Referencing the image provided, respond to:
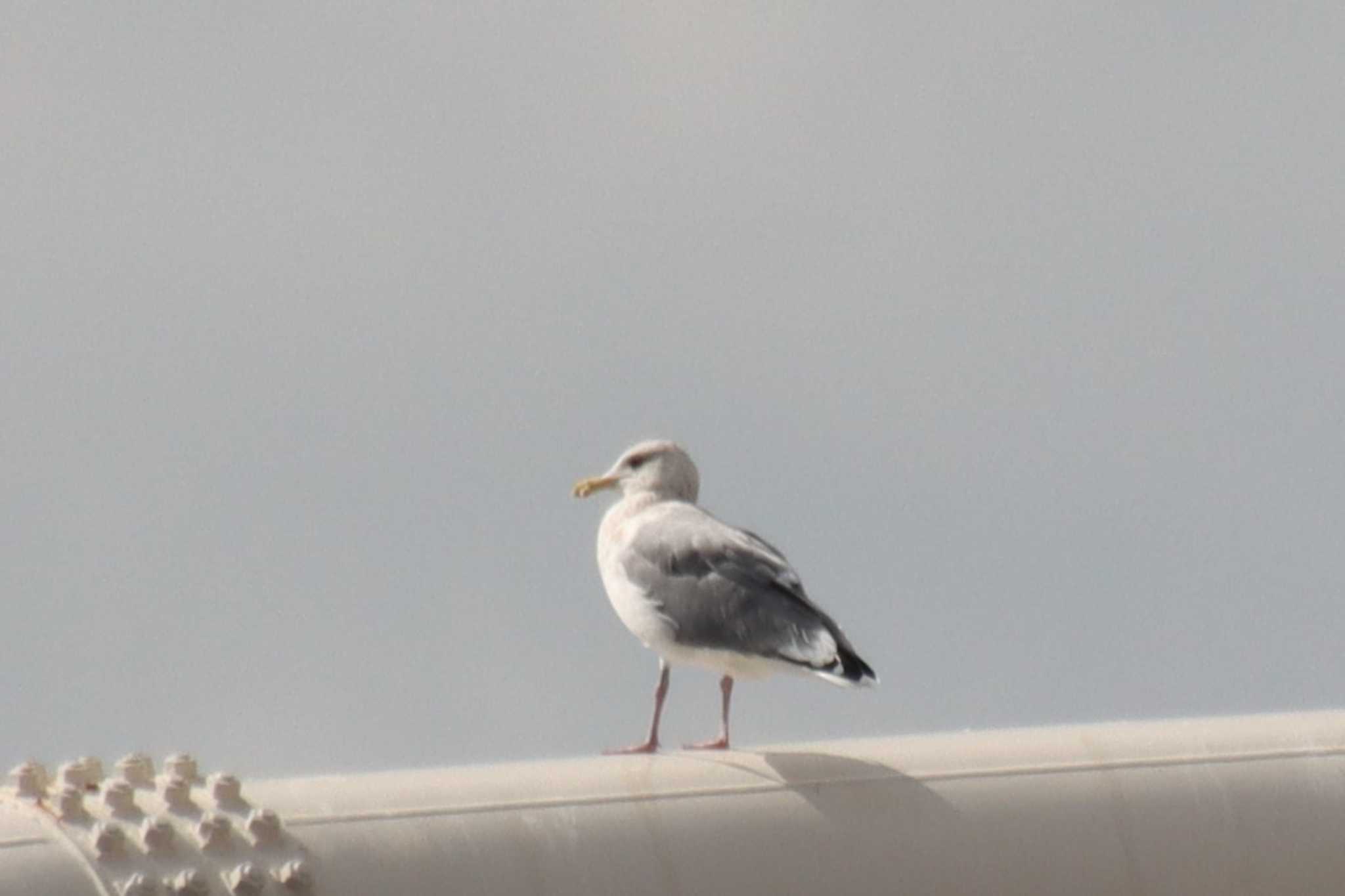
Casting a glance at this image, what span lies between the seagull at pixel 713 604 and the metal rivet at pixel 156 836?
221 centimetres

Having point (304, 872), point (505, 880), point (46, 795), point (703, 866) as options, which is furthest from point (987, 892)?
point (46, 795)

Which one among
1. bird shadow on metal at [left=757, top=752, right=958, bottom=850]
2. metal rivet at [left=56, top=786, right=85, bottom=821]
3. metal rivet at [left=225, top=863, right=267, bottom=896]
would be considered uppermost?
metal rivet at [left=56, top=786, right=85, bottom=821]

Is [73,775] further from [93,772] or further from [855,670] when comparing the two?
[855,670]

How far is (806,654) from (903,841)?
1.43 m

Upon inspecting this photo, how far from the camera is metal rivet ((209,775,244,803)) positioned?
736cm

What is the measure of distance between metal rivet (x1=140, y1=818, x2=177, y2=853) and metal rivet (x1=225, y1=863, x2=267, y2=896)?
17 cm

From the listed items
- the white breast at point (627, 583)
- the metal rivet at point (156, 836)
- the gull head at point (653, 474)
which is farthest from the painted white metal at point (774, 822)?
the gull head at point (653, 474)

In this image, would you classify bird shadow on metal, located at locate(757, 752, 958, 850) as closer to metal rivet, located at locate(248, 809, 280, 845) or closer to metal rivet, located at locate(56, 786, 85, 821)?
metal rivet, located at locate(248, 809, 280, 845)

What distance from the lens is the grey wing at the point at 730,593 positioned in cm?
942

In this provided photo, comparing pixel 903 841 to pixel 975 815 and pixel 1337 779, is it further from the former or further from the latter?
pixel 1337 779

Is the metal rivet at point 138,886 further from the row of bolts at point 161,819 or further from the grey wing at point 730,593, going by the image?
the grey wing at point 730,593

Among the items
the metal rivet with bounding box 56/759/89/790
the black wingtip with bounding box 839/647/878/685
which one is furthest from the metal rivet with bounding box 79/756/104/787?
the black wingtip with bounding box 839/647/878/685

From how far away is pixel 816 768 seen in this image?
26.3 feet

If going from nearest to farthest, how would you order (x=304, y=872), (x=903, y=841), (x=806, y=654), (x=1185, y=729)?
1. (x=304, y=872)
2. (x=903, y=841)
3. (x=1185, y=729)
4. (x=806, y=654)
